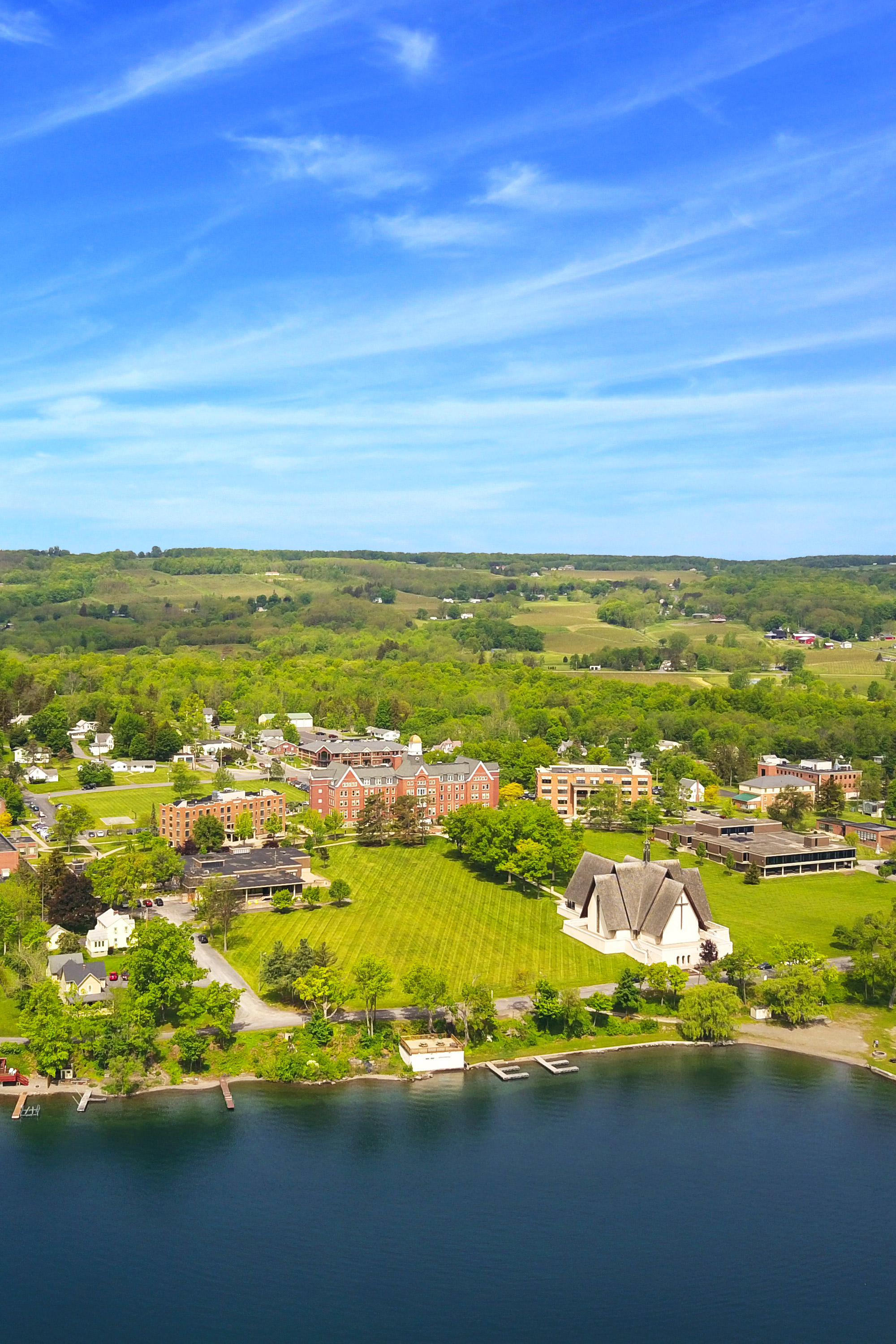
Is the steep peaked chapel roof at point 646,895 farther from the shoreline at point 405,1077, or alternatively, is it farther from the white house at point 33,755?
the white house at point 33,755

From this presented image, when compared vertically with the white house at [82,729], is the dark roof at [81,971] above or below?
below

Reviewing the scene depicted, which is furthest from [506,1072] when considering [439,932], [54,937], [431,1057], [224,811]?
[224,811]

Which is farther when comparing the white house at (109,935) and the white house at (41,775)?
the white house at (41,775)

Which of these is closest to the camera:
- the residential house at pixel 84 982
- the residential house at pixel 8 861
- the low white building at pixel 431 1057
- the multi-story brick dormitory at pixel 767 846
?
the low white building at pixel 431 1057

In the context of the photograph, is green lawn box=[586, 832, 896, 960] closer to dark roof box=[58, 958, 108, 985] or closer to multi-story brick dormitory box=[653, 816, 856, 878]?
multi-story brick dormitory box=[653, 816, 856, 878]

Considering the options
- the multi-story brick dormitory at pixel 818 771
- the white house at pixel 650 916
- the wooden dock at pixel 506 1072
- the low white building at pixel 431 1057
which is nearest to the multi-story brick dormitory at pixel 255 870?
the white house at pixel 650 916

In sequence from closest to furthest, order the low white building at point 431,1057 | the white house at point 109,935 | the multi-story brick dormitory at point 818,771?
the low white building at point 431,1057 → the white house at point 109,935 → the multi-story brick dormitory at point 818,771

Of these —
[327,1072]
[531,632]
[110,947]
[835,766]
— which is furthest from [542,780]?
[531,632]
